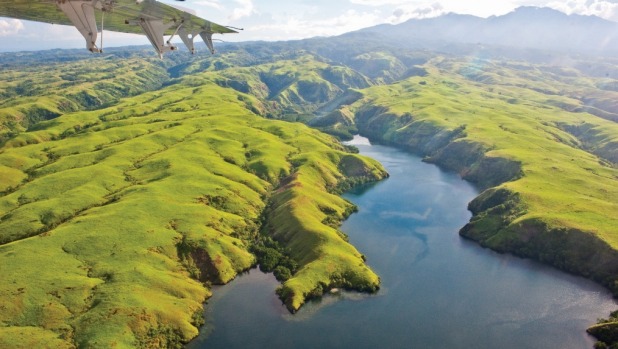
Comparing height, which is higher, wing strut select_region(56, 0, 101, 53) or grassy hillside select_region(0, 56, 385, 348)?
wing strut select_region(56, 0, 101, 53)

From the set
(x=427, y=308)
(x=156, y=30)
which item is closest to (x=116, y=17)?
(x=156, y=30)

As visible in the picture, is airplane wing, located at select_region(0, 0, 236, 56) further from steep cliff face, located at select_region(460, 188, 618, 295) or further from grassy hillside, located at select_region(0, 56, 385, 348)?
steep cliff face, located at select_region(460, 188, 618, 295)

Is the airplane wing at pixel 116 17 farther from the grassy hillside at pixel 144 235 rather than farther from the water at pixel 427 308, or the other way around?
the water at pixel 427 308

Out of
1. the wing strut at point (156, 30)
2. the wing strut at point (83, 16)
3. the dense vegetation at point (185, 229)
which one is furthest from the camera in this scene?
the dense vegetation at point (185, 229)

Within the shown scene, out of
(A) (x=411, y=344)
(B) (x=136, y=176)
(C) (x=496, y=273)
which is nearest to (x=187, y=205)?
(B) (x=136, y=176)

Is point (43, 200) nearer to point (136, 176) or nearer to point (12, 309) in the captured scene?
point (136, 176)

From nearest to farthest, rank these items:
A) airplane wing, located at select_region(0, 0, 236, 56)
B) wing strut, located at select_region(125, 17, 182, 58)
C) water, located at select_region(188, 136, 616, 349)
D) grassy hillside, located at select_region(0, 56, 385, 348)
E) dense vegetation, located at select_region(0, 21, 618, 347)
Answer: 1. airplane wing, located at select_region(0, 0, 236, 56)
2. wing strut, located at select_region(125, 17, 182, 58)
3. grassy hillside, located at select_region(0, 56, 385, 348)
4. dense vegetation, located at select_region(0, 21, 618, 347)
5. water, located at select_region(188, 136, 616, 349)

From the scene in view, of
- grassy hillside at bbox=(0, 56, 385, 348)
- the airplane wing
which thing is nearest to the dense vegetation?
grassy hillside at bbox=(0, 56, 385, 348)

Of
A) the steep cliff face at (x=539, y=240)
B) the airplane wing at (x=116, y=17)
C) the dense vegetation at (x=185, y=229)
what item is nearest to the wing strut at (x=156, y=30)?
the airplane wing at (x=116, y=17)

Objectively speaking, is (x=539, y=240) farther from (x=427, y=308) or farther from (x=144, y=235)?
(x=144, y=235)
